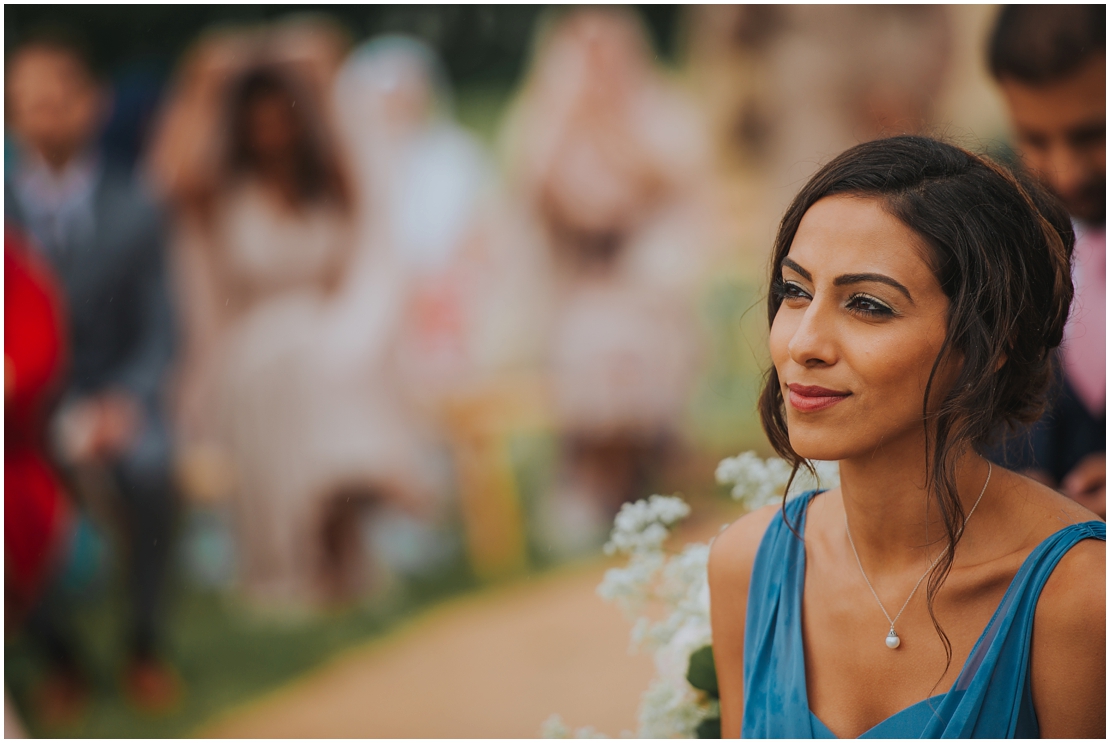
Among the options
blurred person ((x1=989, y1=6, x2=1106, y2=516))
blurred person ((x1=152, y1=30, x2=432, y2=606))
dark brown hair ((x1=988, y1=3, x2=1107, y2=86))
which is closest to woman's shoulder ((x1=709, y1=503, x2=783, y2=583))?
blurred person ((x1=989, y1=6, x2=1106, y2=516))

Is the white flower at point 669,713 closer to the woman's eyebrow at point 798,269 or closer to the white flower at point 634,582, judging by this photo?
the white flower at point 634,582

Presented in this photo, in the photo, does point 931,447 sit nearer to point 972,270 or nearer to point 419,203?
point 972,270

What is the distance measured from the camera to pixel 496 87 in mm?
4137

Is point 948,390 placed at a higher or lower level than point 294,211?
lower

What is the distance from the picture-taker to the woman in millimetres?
1181

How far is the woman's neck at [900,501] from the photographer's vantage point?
4.22ft

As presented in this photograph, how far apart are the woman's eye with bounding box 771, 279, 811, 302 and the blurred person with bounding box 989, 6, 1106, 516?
1.36 m

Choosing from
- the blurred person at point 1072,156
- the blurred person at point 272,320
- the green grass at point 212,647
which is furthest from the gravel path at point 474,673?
the blurred person at point 1072,156

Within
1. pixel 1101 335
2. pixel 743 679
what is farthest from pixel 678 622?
pixel 1101 335

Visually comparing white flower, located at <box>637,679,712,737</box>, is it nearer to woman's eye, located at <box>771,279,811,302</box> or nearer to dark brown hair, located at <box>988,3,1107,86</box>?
woman's eye, located at <box>771,279,811,302</box>

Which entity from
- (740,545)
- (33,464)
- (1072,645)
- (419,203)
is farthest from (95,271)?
(1072,645)

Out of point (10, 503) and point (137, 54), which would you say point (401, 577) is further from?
point (137, 54)

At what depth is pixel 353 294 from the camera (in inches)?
166

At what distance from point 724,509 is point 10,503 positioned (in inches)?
119
